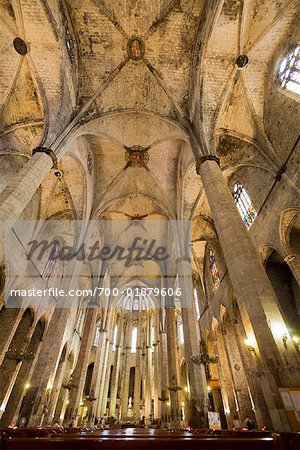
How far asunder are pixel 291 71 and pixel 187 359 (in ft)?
47.1

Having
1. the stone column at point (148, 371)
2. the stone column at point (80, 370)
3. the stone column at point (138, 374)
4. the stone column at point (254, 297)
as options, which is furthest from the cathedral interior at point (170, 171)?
the stone column at point (138, 374)

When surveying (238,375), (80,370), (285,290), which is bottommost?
(238,375)

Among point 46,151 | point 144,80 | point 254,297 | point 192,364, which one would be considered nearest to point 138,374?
point 192,364

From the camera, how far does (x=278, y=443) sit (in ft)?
6.86

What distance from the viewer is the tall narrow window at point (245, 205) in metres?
13.4

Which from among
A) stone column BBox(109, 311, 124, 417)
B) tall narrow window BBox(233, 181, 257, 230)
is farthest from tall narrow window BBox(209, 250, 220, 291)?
stone column BBox(109, 311, 124, 417)

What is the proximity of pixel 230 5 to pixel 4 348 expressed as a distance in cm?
2053

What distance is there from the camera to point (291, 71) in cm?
1040

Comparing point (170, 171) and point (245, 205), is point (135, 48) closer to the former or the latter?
point (170, 171)

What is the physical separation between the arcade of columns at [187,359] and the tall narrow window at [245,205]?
3.92 metres

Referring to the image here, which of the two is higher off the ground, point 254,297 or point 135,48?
point 135,48

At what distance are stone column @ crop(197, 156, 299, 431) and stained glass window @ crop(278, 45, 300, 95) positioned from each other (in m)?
6.43

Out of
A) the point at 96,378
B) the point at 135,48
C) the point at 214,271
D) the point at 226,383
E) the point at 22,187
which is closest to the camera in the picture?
the point at 22,187

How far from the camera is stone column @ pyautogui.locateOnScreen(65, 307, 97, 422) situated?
14.6m
